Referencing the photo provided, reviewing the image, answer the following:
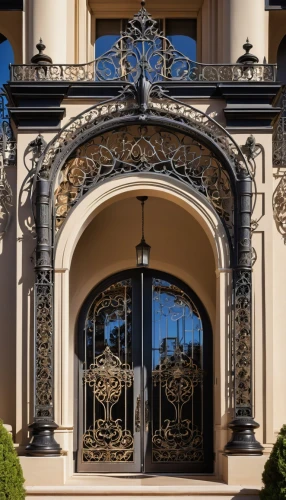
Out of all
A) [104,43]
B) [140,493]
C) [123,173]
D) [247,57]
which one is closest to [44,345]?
[140,493]

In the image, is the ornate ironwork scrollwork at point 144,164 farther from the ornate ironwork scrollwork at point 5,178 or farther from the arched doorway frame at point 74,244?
the ornate ironwork scrollwork at point 5,178

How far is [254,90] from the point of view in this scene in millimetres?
13031

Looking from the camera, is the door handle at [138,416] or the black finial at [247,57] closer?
the black finial at [247,57]

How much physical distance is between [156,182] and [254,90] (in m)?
1.74

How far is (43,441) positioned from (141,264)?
10.2 ft

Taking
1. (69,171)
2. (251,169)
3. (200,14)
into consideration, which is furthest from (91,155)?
(200,14)

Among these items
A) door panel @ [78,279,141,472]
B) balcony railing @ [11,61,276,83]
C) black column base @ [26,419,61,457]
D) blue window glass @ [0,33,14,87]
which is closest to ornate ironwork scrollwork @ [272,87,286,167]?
balcony railing @ [11,61,276,83]

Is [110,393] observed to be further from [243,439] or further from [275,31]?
[275,31]

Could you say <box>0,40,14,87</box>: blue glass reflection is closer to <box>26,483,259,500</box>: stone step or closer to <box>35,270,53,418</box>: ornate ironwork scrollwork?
<box>35,270,53,418</box>: ornate ironwork scrollwork

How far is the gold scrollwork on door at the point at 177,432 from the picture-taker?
46.3 feet

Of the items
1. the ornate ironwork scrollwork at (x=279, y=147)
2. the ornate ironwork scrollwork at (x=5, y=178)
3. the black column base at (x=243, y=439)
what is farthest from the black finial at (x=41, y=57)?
the black column base at (x=243, y=439)

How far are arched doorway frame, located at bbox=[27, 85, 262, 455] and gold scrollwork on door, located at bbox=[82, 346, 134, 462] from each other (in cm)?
177

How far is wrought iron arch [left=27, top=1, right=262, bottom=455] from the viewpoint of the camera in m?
12.4

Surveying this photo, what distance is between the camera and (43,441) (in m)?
12.2
